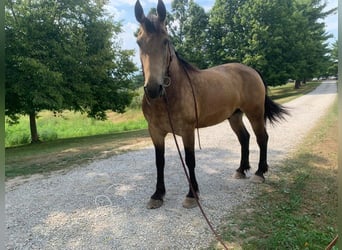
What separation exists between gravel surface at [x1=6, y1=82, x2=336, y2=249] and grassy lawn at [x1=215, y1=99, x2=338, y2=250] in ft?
0.83

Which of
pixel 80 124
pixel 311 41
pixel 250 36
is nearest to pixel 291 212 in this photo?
pixel 80 124

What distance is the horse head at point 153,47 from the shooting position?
9.22 feet

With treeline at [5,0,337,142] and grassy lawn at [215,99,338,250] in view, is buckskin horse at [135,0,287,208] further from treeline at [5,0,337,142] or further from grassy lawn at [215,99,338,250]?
treeline at [5,0,337,142]

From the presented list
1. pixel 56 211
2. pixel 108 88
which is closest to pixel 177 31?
pixel 108 88

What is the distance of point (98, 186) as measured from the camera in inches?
184

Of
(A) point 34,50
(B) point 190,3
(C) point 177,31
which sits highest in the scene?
(B) point 190,3

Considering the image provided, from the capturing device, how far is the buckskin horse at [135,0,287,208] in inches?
115

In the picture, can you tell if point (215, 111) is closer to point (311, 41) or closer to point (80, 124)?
point (80, 124)

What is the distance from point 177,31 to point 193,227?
2806cm

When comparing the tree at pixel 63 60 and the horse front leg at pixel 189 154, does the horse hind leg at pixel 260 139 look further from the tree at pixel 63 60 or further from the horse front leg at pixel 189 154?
the tree at pixel 63 60

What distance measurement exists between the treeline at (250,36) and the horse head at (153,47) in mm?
19878

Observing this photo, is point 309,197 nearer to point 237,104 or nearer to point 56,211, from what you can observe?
point 237,104

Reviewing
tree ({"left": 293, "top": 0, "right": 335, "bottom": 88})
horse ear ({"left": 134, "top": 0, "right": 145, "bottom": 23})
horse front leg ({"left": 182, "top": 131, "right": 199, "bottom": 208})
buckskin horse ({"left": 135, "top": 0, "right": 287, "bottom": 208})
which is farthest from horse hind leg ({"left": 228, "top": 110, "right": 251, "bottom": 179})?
tree ({"left": 293, "top": 0, "right": 335, "bottom": 88})

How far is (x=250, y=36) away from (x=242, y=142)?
21.3 meters
